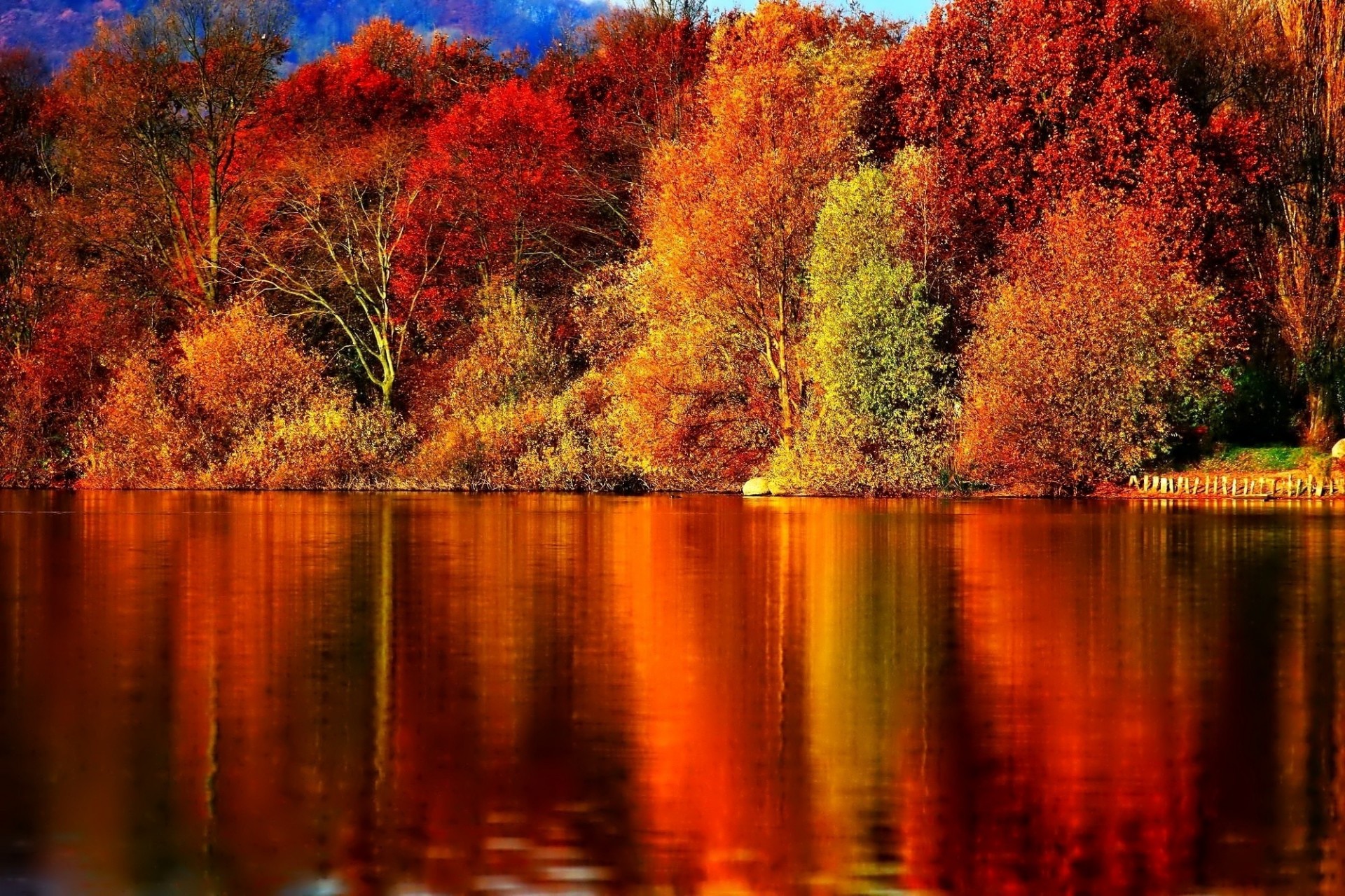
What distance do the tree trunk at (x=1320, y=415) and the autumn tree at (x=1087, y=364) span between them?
537 cm

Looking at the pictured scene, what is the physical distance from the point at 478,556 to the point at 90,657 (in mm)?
12395

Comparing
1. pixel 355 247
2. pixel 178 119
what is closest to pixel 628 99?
pixel 355 247

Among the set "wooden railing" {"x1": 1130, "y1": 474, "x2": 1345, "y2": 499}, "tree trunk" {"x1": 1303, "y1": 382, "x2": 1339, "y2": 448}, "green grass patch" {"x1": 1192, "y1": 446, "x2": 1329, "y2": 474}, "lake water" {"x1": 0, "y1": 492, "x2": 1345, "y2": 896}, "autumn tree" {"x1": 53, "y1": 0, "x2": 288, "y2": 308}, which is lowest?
"lake water" {"x1": 0, "y1": 492, "x2": 1345, "y2": 896}

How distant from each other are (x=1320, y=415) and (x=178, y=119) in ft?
133

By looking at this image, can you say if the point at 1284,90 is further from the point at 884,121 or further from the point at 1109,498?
the point at 1109,498

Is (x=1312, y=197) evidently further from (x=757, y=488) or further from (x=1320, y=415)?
(x=757, y=488)

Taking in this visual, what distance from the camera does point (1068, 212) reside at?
5078 centimetres

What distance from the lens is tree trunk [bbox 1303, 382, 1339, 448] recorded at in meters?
52.2

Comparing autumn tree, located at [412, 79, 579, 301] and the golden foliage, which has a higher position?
autumn tree, located at [412, 79, 579, 301]

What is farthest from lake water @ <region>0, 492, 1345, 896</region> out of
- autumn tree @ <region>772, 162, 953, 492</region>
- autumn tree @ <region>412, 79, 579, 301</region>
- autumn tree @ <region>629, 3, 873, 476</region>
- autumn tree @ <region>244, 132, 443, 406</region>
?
autumn tree @ <region>412, 79, 579, 301</region>

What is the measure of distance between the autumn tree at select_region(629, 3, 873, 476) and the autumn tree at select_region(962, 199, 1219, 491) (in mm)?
5925

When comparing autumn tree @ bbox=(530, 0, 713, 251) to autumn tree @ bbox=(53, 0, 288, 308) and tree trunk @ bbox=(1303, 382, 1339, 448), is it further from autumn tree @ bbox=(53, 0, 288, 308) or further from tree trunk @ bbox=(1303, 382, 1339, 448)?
tree trunk @ bbox=(1303, 382, 1339, 448)

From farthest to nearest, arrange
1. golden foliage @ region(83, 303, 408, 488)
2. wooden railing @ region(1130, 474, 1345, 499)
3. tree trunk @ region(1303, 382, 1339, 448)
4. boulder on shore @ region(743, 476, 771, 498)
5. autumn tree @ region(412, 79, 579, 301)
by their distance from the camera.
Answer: autumn tree @ region(412, 79, 579, 301) < golden foliage @ region(83, 303, 408, 488) < tree trunk @ region(1303, 382, 1339, 448) < boulder on shore @ region(743, 476, 771, 498) < wooden railing @ region(1130, 474, 1345, 499)

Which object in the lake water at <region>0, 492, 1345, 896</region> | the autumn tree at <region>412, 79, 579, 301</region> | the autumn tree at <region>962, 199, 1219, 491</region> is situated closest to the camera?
the lake water at <region>0, 492, 1345, 896</region>
